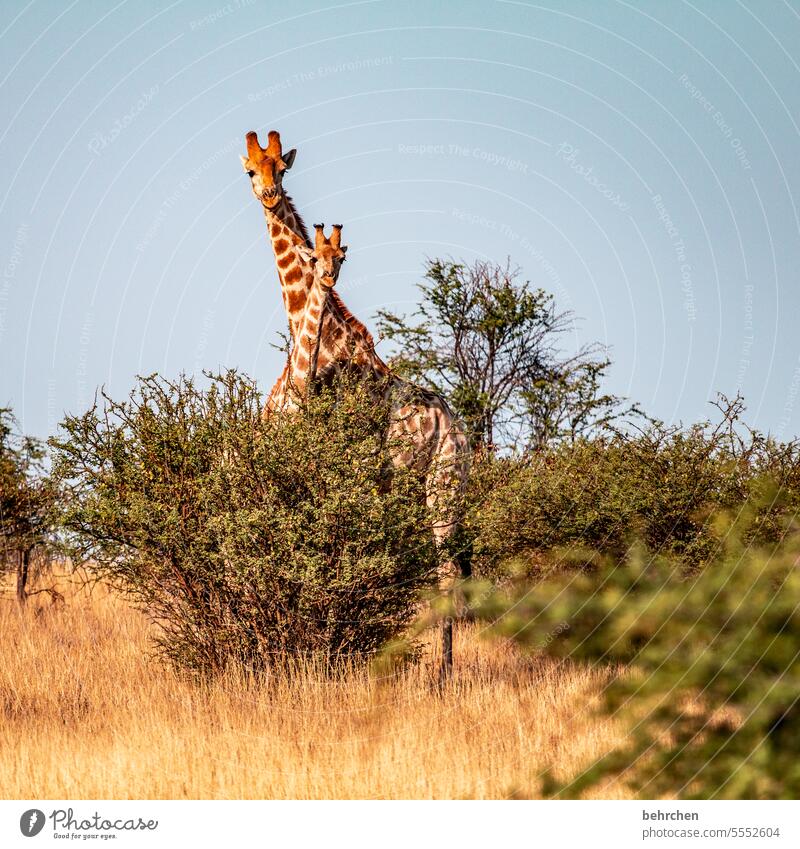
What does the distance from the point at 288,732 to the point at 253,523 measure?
1.76 m

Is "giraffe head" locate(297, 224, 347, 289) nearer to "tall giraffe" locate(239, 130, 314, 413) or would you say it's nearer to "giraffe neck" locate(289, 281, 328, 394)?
"giraffe neck" locate(289, 281, 328, 394)

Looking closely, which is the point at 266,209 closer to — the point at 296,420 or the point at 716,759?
the point at 296,420

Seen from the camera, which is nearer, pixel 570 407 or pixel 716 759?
pixel 716 759

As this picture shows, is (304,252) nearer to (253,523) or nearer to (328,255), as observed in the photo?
(328,255)

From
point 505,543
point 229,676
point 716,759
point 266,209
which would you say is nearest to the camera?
point 716,759

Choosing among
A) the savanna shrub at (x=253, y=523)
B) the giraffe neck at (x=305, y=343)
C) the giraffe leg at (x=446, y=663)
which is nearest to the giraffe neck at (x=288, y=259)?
the giraffe neck at (x=305, y=343)

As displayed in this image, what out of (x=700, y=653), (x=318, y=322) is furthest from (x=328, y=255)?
(x=700, y=653)

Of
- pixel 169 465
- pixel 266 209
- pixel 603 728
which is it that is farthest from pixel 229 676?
pixel 266 209

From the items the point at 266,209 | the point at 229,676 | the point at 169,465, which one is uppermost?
the point at 266,209

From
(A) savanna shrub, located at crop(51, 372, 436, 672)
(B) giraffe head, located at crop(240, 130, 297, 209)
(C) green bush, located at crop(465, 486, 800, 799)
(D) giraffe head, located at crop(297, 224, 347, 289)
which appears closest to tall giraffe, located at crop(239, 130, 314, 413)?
(B) giraffe head, located at crop(240, 130, 297, 209)

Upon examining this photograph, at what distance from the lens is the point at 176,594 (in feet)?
29.5

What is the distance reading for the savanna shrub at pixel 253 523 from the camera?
834 centimetres
